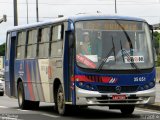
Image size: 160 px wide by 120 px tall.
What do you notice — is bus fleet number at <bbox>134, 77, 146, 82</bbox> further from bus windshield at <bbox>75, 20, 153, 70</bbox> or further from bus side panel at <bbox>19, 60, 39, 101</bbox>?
bus side panel at <bbox>19, 60, 39, 101</bbox>

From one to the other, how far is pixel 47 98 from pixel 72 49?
2.75 m

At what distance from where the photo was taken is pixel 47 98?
19.7 meters

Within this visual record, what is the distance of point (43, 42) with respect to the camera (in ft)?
65.4

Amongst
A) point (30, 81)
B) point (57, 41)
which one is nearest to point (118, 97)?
point (57, 41)

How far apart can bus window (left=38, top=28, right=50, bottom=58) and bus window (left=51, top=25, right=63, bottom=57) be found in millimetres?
533

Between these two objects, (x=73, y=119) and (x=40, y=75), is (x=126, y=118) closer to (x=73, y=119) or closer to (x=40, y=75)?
(x=73, y=119)

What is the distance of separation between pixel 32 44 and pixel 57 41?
2590 millimetres

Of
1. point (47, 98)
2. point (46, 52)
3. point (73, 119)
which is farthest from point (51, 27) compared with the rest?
point (73, 119)

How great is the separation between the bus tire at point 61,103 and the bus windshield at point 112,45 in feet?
4.43

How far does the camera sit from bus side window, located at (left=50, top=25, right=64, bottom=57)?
1830cm

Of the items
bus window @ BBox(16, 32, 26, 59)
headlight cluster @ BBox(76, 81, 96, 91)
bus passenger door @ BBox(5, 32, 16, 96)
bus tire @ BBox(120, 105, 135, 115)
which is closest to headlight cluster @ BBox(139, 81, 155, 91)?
headlight cluster @ BBox(76, 81, 96, 91)

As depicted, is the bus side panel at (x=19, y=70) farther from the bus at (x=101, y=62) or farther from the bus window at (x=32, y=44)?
the bus at (x=101, y=62)

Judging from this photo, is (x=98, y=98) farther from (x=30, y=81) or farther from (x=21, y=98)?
(x=21, y=98)

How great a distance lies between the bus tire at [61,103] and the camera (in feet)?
59.6
